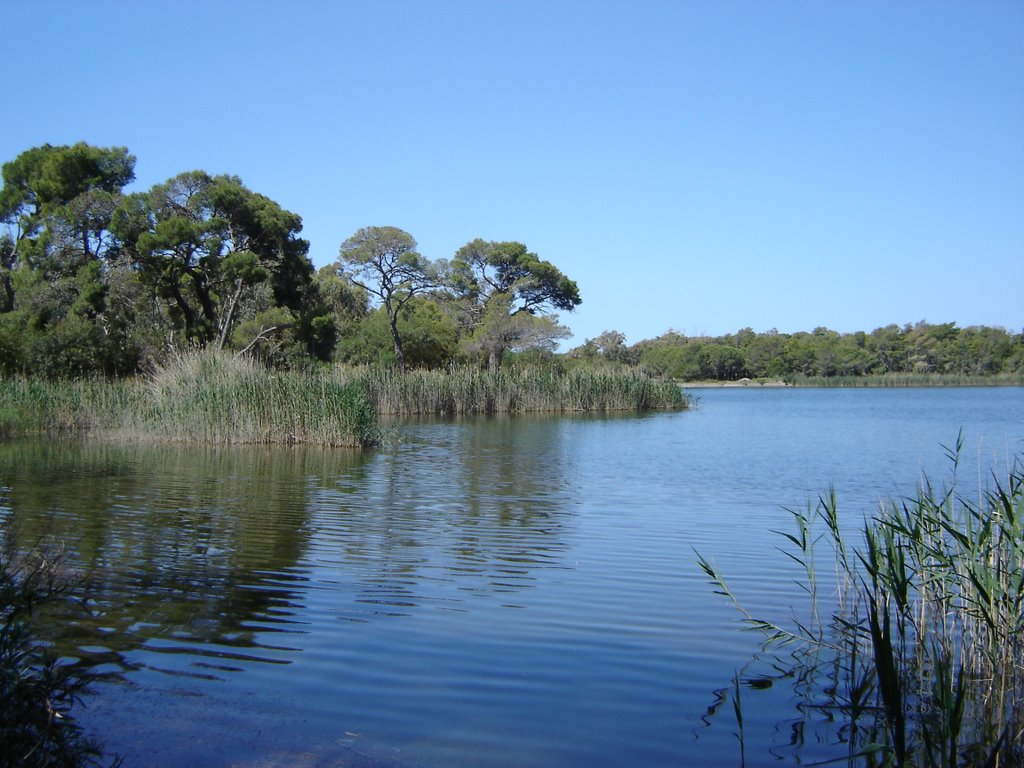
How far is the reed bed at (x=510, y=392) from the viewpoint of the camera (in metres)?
27.8

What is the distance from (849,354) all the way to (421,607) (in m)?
65.4

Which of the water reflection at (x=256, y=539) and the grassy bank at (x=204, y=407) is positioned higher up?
the grassy bank at (x=204, y=407)

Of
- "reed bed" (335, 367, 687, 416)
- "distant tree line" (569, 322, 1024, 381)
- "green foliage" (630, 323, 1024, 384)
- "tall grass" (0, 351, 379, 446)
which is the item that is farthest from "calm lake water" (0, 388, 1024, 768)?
"green foliage" (630, 323, 1024, 384)

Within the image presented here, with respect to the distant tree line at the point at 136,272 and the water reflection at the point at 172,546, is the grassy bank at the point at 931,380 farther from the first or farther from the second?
the water reflection at the point at 172,546

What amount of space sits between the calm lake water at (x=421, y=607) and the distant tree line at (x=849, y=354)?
45.5 m

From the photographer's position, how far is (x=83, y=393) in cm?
1828

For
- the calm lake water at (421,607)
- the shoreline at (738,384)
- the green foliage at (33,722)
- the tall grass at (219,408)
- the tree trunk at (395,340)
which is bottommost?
the calm lake water at (421,607)

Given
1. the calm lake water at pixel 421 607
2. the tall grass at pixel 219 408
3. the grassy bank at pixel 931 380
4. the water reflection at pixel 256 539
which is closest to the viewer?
the calm lake water at pixel 421 607

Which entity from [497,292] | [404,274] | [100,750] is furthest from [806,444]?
[497,292]

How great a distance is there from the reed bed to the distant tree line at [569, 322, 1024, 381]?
21735 millimetres

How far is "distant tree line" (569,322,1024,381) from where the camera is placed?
60156mm

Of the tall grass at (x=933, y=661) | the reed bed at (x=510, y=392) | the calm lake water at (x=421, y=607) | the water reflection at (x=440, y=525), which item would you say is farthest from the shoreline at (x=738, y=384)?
the tall grass at (x=933, y=661)

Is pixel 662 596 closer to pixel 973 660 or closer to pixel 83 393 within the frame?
pixel 973 660

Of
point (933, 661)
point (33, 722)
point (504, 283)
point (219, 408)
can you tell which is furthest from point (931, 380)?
point (33, 722)
